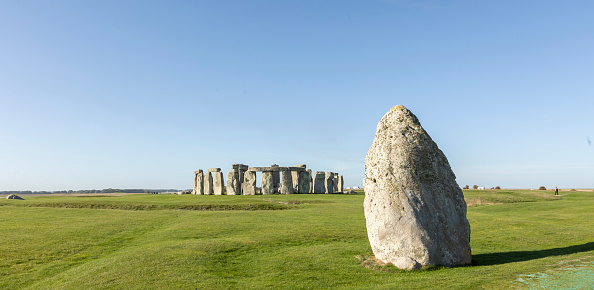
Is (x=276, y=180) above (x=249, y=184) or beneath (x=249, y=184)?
above

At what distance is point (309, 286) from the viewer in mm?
9102

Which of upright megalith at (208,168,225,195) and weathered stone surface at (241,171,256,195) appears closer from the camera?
weathered stone surface at (241,171,256,195)

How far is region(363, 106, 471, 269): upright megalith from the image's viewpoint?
10.3 meters

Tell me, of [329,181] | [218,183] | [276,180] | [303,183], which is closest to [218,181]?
[218,183]

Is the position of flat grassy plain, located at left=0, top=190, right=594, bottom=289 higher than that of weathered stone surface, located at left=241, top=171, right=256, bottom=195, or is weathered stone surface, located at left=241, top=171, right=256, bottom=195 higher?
weathered stone surface, located at left=241, top=171, right=256, bottom=195

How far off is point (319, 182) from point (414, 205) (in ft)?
124

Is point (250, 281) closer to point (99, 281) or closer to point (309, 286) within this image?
point (309, 286)

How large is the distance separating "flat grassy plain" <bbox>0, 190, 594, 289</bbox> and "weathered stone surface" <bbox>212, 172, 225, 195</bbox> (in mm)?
22761

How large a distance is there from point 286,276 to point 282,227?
8.34 metres

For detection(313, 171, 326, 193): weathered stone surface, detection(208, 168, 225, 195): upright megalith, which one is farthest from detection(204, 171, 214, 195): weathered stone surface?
detection(313, 171, 326, 193): weathered stone surface

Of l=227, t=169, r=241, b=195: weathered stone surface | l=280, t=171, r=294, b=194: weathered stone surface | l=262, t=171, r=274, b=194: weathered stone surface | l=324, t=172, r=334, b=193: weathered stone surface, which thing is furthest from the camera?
l=324, t=172, r=334, b=193: weathered stone surface

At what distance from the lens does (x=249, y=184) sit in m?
44.1

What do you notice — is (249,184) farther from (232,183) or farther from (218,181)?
(218,181)

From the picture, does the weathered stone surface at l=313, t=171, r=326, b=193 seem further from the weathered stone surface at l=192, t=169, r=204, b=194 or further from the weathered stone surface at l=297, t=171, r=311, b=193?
the weathered stone surface at l=192, t=169, r=204, b=194
